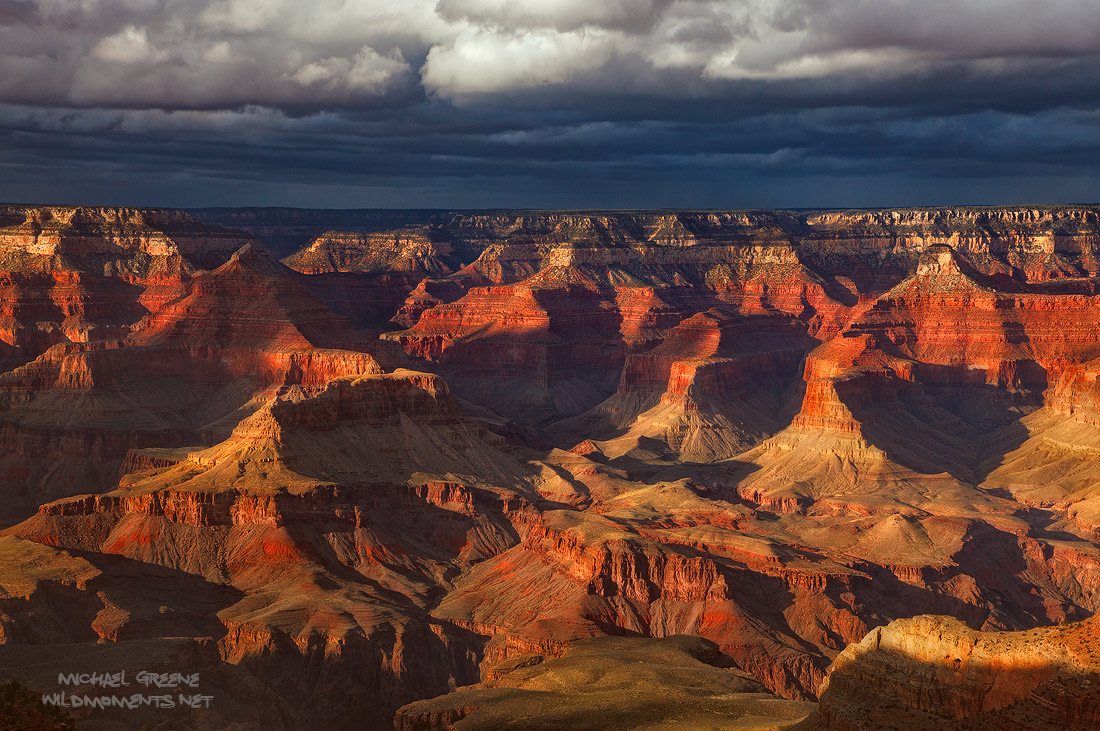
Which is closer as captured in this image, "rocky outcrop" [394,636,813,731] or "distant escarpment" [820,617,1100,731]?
"distant escarpment" [820,617,1100,731]

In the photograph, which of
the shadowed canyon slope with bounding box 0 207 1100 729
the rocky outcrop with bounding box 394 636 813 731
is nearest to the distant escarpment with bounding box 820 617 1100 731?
the shadowed canyon slope with bounding box 0 207 1100 729

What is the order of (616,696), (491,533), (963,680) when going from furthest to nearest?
(491,533)
(616,696)
(963,680)

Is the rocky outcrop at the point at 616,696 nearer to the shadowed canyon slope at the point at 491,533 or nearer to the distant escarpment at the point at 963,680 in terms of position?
the shadowed canyon slope at the point at 491,533

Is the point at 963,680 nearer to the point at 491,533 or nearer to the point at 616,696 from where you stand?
the point at 616,696

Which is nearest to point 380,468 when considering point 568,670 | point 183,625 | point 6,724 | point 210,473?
point 210,473

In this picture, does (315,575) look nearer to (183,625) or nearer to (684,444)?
(183,625)

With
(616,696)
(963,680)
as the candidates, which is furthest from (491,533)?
(963,680)

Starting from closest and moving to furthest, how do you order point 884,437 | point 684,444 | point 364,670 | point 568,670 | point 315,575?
1. point 568,670
2. point 364,670
3. point 315,575
4. point 884,437
5. point 684,444

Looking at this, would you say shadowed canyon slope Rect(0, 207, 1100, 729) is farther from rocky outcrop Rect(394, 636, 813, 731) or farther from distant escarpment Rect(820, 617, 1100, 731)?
rocky outcrop Rect(394, 636, 813, 731)

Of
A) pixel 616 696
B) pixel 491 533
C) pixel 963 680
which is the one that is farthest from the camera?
pixel 491 533

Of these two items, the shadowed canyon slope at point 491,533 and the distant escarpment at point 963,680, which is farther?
the shadowed canyon slope at point 491,533

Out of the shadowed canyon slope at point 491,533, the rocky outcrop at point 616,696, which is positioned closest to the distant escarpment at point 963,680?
the shadowed canyon slope at point 491,533
